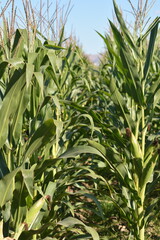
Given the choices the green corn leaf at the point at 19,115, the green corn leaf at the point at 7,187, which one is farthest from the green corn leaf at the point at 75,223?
the green corn leaf at the point at 19,115

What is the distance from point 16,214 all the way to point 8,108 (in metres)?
0.58

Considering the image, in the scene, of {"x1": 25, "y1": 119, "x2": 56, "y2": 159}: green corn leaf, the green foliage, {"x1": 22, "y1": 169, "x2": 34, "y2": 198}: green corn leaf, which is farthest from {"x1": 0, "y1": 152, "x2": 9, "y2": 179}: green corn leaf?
{"x1": 22, "y1": 169, "x2": 34, "y2": 198}: green corn leaf

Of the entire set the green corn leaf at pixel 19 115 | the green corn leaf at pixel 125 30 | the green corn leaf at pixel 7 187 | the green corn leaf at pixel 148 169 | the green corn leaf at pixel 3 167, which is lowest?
the green corn leaf at pixel 148 169

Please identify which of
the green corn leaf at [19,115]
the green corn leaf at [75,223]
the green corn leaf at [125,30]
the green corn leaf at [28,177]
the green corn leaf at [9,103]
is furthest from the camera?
the green corn leaf at [125,30]

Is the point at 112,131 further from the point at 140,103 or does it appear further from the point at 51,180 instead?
the point at 51,180

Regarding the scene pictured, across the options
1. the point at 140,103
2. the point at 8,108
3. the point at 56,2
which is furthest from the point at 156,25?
the point at 8,108

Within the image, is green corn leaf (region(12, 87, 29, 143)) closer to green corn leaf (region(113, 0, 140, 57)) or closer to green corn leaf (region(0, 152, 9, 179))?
green corn leaf (region(0, 152, 9, 179))

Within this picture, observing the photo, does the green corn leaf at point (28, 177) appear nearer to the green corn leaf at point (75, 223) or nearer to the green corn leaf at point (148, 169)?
the green corn leaf at point (75, 223)

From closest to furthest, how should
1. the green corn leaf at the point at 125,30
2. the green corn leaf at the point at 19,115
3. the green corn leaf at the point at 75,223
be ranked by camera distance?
the green corn leaf at the point at 19,115, the green corn leaf at the point at 75,223, the green corn leaf at the point at 125,30

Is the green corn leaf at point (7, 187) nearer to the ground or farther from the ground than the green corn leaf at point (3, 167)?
nearer to the ground

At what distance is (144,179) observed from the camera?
2354 millimetres

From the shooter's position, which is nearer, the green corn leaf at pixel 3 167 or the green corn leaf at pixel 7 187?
the green corn leaf at pixel 7 187

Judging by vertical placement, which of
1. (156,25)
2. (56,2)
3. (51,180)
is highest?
(56,2)

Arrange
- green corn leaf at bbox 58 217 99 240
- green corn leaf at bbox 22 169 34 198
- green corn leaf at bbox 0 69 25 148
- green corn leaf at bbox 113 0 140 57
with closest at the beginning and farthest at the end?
green corn leaf at bbox 22 169 34 198 → green corn leaf at bbox 0 69 25 148 → green corn leaf at bbox 58 217 99 240 → green corn leaf at bbox 113 0 140 57
